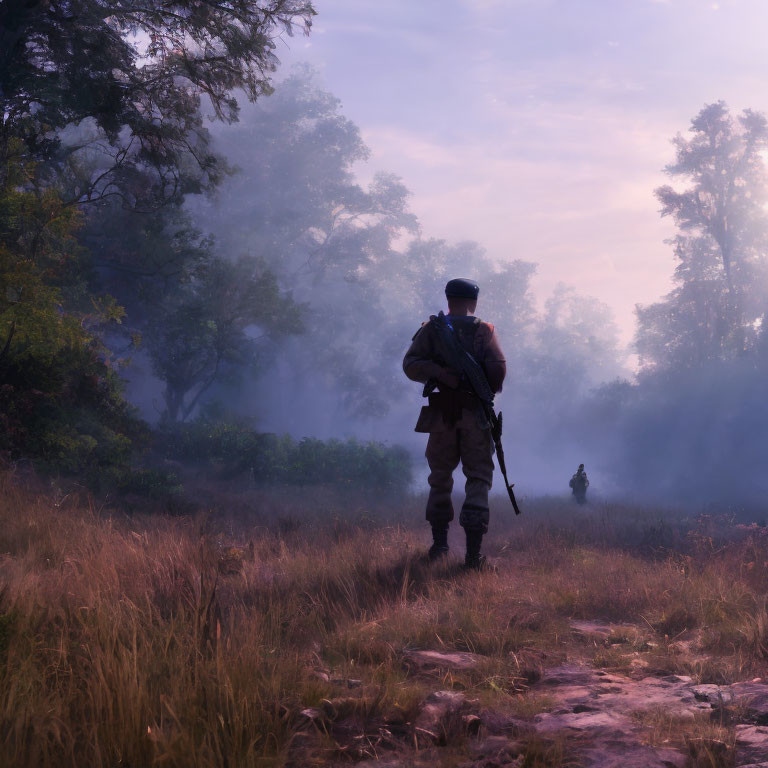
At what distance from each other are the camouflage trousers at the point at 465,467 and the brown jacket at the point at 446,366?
10 centimetres

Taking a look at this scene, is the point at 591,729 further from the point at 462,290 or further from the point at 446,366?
the point at 462,290

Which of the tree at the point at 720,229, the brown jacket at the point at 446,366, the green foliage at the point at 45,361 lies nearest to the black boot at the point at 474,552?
the brown jacket at the point at 446,366

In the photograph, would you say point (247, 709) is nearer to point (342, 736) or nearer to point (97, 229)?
point (342, 736)

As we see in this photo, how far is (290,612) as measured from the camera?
4.02 meters

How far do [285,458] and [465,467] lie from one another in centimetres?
1280

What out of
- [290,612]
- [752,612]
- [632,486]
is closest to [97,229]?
[290,612]

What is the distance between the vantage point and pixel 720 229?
33562 millimetres

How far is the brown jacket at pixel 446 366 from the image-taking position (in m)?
5.89

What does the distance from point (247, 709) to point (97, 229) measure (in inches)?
725

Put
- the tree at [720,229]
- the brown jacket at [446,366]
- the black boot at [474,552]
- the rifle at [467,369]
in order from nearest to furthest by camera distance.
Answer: the black boot at [474,552] → the rifle at [467,369] → the brown jacket at [446,366] → the tree at [720,229]

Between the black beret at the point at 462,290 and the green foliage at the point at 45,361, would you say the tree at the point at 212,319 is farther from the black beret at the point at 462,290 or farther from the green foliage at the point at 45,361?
the black beret at the point at 462,290

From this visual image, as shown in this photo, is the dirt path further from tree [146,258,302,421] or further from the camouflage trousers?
tree [146,258,302,421]

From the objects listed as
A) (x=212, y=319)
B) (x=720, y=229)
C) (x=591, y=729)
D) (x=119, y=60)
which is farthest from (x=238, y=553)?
(x=720, y=229)

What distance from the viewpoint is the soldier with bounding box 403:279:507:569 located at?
230 inches
